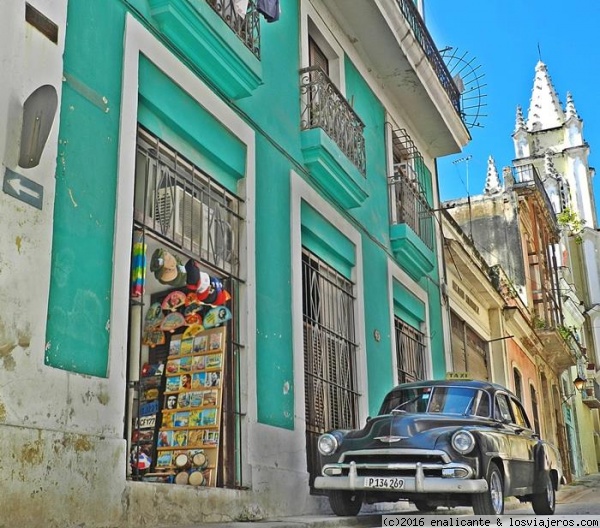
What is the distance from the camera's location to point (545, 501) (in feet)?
29.2

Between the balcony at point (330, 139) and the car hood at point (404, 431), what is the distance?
3389 millimetres

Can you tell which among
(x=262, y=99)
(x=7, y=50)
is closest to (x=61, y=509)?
(x=7, y=50)

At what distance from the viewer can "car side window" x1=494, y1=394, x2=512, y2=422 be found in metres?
8.35

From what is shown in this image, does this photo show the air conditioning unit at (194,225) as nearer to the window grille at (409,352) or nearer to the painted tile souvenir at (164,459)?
the painted tile souvenir at (164,459)

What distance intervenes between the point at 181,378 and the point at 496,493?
9.88 feet

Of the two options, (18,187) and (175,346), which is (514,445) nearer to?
(175,346)

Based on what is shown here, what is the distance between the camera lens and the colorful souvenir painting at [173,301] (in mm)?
7629

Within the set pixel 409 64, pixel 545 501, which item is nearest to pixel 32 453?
pixel 545 501

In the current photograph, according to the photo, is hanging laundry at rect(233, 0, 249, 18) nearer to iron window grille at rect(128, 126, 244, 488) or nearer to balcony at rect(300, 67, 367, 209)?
balcony at rect(300, 67, 367, 209)

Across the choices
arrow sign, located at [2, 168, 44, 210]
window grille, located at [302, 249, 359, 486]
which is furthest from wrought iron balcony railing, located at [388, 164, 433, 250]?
arrow sign, located at [2, 168, 44, 210]

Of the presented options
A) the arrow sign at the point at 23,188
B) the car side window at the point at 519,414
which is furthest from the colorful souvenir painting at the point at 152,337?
the car side window at the point at 519,414

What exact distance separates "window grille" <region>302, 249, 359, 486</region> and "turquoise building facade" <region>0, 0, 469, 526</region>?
0.03m

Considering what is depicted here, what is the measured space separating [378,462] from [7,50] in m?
4.35

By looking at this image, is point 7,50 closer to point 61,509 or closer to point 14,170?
point 14,170
